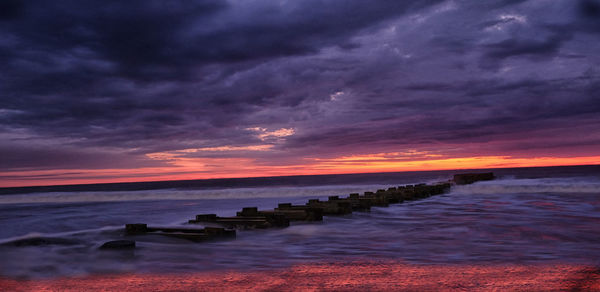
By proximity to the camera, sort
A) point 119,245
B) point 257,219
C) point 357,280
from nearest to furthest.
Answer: point 357,280 → point 119,245 → point 257,219

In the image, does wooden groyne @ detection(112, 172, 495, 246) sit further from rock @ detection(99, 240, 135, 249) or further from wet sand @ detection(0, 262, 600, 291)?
wet sand @ detection(0, 262, 600, 291)

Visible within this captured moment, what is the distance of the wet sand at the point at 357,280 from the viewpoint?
4996mm

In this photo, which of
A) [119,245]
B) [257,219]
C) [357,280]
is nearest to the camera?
[357,280]

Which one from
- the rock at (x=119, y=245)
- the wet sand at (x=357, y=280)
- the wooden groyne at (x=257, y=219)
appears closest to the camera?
the wet sand at (x=357, y=280)

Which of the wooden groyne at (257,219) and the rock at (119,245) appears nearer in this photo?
the rock at (119,245)

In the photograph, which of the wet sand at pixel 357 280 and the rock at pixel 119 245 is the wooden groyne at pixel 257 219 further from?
the wet sand at pixel 357 280

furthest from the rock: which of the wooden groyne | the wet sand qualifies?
the wet sand

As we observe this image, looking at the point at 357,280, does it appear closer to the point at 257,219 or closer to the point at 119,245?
the point at 119,245

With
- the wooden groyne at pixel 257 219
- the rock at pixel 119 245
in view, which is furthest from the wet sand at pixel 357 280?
the wooden groyne at pixel 257 219

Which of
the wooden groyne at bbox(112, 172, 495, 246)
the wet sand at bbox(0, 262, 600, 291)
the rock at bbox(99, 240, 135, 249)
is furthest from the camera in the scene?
the wooden groyne at bbox(112, 172, 495, 246)

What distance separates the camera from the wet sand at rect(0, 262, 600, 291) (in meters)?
5.00

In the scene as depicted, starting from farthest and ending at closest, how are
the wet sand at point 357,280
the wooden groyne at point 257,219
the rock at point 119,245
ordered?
the wooden groyne at point 257,219 → the rock at point 119,245 → the wet sand at point 357,280

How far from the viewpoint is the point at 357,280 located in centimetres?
535

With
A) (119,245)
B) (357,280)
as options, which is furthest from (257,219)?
(357,280)
